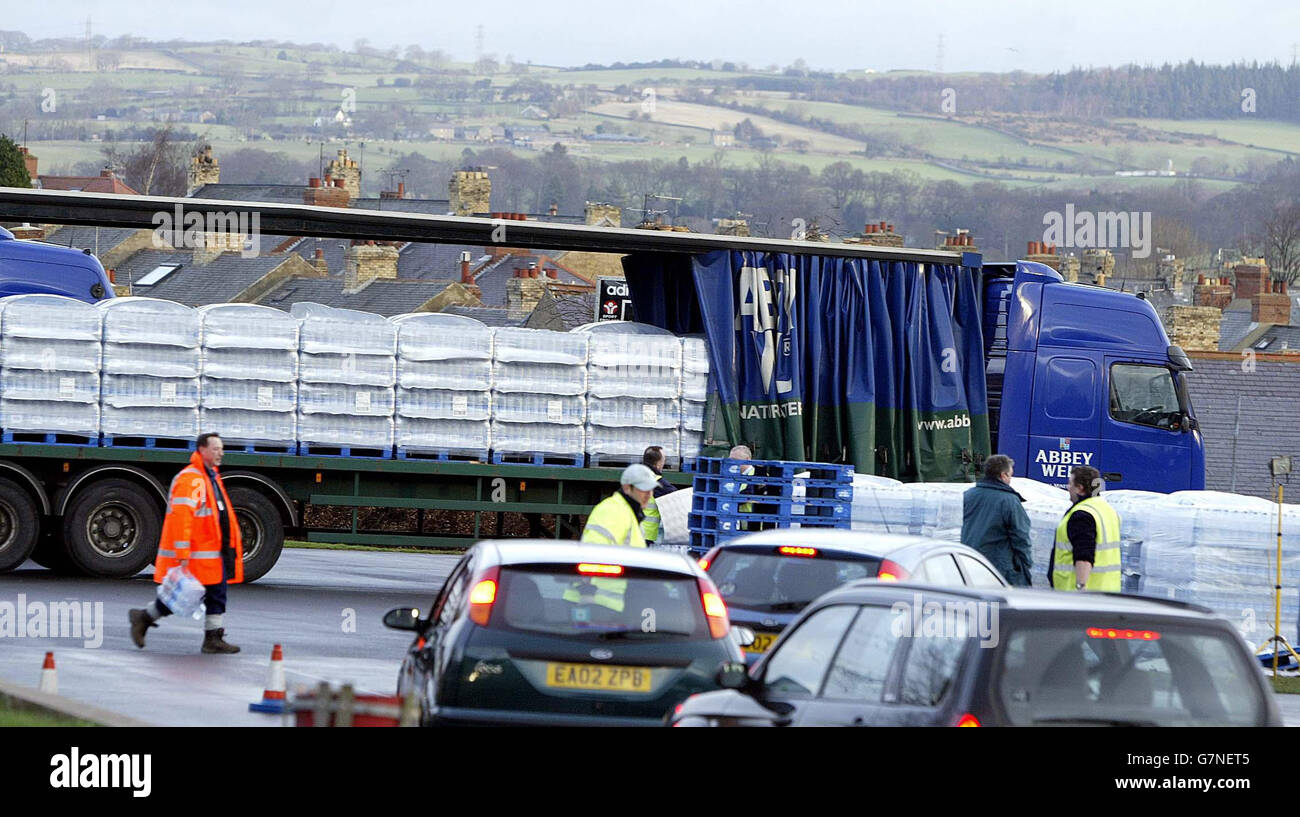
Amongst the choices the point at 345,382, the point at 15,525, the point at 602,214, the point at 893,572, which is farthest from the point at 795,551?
the point at 602,214

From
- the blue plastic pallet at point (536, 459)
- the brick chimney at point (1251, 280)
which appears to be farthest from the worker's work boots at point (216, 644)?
the brick chimney at point (1251, 280)

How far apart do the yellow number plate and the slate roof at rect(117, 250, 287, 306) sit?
46256 mm

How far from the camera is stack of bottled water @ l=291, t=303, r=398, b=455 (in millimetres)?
18016

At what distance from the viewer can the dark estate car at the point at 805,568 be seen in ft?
35.4

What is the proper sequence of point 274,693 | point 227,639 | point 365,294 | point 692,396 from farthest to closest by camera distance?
point 365,294
point 692,396
point 227,639
point 274,693

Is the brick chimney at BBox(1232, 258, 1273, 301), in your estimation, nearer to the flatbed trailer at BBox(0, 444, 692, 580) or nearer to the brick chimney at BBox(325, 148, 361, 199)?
the brick chimney at BBox(325, 148, 361, 199)

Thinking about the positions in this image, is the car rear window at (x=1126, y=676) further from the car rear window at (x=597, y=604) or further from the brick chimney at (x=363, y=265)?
the brick chimney at (x=363, y=265)

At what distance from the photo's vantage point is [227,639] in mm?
14688

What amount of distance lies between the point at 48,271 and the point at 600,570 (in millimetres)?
12933

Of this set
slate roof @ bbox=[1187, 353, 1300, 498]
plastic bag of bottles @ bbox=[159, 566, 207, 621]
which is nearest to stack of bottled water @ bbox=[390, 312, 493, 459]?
plastic bag of bottles @ bbox=[159, 566, 207, 621]

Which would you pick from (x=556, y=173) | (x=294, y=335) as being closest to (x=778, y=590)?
(x=294, y=335)

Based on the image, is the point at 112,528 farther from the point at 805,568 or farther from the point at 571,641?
the point at 571,641
